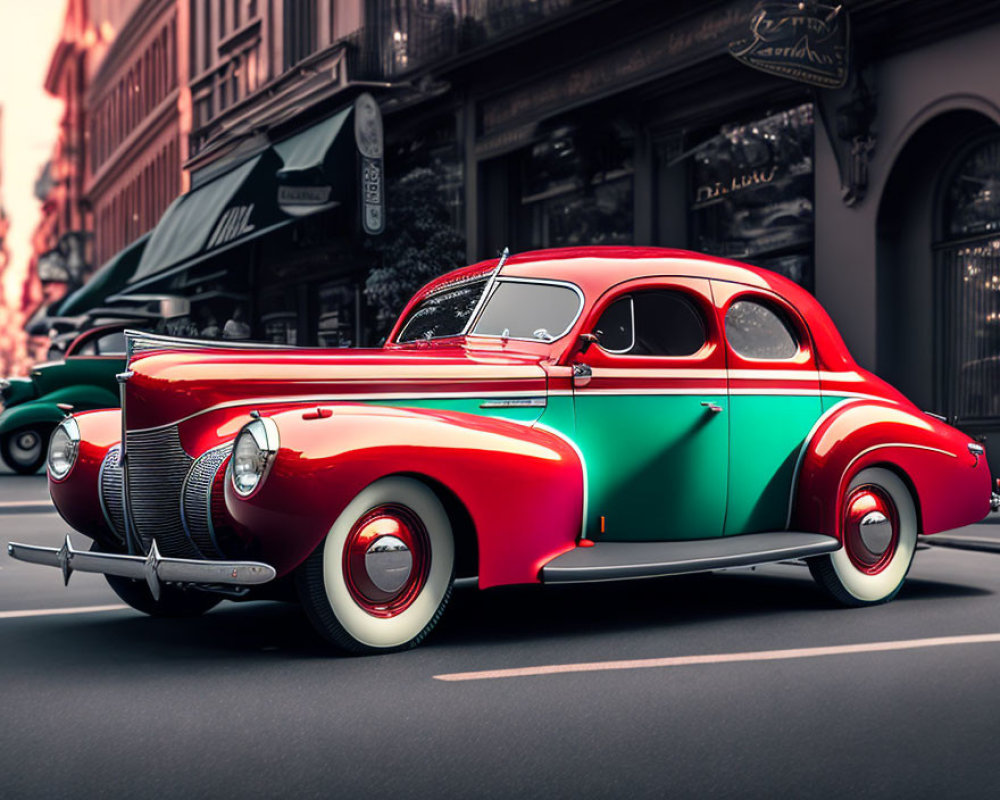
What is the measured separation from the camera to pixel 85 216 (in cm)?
6431

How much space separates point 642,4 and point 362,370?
12.3 metres

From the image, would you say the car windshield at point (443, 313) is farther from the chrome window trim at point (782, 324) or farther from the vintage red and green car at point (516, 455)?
the chrome window trim at point (782, 324)

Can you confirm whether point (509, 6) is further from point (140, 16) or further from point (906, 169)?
point (140, 16)

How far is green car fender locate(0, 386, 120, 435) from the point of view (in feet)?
57.5

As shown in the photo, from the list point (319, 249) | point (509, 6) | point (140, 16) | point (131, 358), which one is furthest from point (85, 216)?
point (131, 358)

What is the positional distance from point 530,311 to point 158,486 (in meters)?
2.01

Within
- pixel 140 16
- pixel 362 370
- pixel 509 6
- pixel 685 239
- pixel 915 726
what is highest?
pixel 140 16

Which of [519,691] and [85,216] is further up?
[85,216]

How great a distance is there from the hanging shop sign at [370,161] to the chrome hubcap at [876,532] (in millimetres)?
15010

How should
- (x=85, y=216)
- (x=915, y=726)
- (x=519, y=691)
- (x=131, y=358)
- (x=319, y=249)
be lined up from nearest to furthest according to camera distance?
(x=915, y=726), (x=519, y=691), (x=131, y=358), (x=319, y=249), (x=85, y=216)

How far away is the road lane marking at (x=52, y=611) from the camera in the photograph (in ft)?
24.1

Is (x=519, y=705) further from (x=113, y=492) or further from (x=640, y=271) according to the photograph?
(x=640, y=271)

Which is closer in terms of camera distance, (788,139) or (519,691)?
(519,691)

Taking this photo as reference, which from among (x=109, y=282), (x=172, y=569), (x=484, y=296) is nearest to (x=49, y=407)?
(x=484, y=296)
